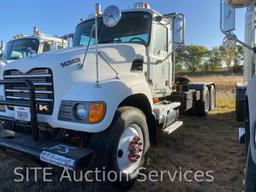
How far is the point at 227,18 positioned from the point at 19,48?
832 cm

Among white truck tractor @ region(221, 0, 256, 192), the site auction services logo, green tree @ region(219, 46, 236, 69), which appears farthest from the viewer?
green tree @ region(219, 46, 236, 69)

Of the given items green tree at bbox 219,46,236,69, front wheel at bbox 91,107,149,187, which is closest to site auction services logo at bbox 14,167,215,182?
front wheel at bbox 91,107,149,187

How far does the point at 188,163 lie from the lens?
425 centimetres

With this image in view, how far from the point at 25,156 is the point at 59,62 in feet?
3.84

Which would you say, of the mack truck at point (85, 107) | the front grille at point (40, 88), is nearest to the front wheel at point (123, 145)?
the mack truck at point (85, 107)

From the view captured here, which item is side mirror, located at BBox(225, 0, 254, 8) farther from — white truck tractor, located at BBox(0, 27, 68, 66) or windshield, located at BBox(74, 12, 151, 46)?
white truck tractor, located at BBox(0, 27, 68, 66)

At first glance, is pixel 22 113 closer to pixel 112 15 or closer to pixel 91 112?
pixel 91 112

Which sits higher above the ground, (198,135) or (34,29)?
(34,29)

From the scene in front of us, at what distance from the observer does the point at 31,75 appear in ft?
11.0

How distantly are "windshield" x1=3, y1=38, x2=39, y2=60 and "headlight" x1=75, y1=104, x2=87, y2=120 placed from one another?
6.96 m

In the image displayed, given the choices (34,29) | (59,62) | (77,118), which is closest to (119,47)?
Result: (59,62)

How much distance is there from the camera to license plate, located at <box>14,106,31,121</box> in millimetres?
3230

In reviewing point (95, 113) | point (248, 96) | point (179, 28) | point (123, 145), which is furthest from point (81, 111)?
point (179, 28)

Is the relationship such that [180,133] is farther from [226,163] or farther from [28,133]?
[28,133]
